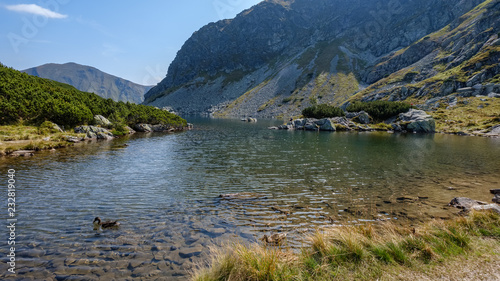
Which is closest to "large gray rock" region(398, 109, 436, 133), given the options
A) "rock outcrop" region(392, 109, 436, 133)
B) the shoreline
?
"rock outcrop" region(392, 109, 436, 133)

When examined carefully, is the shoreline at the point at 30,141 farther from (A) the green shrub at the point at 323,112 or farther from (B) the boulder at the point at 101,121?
(A) the green shrub at the point at 323,112

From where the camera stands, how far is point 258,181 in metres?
22.1

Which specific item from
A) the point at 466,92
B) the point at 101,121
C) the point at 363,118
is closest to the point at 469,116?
the point at 466,92

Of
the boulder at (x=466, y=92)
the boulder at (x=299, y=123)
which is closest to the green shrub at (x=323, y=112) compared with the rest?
the boulder at (x=299, y=123)

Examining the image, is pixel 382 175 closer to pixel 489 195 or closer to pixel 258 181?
pixel 489 195

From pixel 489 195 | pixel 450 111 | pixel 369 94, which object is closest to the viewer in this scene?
pixel 489 195

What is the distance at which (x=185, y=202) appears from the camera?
648 inches

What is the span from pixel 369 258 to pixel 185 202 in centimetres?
1243

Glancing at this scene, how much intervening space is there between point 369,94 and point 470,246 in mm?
159850

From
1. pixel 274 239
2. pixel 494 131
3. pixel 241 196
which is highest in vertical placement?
pixel 494 131

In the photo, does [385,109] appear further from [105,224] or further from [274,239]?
[105,224]

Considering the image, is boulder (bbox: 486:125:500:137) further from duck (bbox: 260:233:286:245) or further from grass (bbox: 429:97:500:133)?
duck (bbox: 260:233:286:245)

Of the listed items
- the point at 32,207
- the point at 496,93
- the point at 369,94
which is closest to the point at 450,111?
the point at 496,93

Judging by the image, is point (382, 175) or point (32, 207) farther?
point (382, 175)
